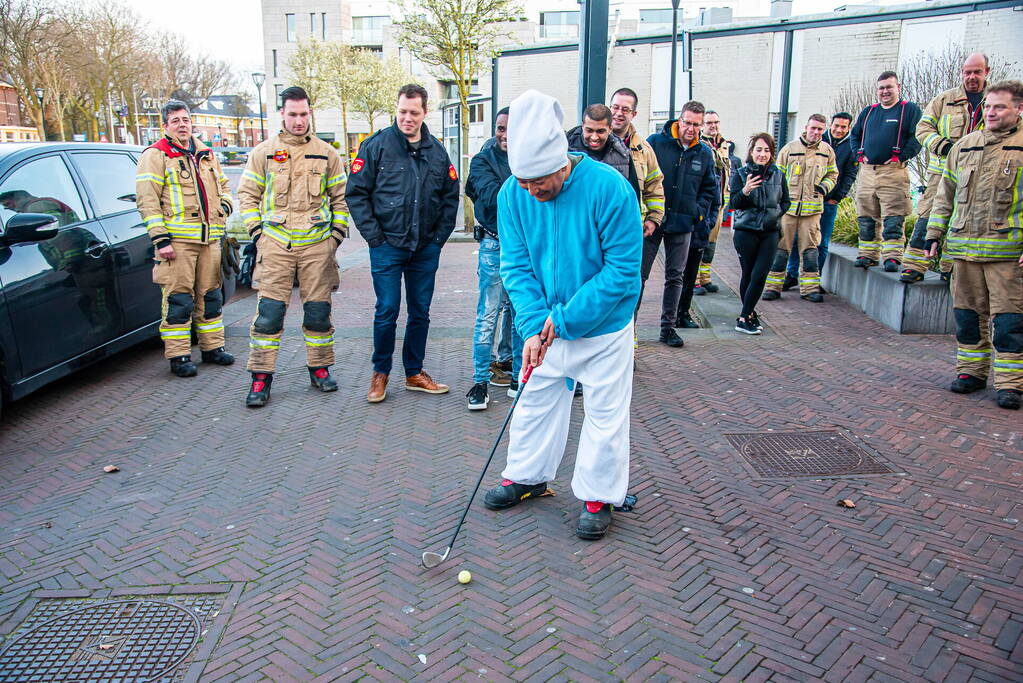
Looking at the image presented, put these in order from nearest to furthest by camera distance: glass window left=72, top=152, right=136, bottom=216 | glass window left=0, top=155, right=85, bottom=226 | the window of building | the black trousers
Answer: glass window left=0, top=155, right=85, bottom=226
glass window left=72, top=152, right=136, bottom=216
the black trousers
the window of building

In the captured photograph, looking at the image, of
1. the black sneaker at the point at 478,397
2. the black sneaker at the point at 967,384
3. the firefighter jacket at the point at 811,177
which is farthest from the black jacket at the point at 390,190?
the firefighter jacket at the point at 811,177

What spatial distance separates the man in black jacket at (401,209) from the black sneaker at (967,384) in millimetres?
3954

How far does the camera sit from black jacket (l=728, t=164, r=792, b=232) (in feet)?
24.3

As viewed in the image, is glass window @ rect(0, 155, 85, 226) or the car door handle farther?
the car door handle

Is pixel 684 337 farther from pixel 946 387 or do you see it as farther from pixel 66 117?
pixel 66 117

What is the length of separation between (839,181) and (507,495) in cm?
721

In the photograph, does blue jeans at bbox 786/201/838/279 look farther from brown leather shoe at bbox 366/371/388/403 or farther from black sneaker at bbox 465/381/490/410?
brown leather shoe at bbox 366/371/388/403

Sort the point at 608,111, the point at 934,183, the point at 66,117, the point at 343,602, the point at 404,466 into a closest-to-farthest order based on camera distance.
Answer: the point at 343,602 < the point at 404,466 < the point at 608,111 < the point at 934,183 < the point at 66,117

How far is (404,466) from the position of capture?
4.71m

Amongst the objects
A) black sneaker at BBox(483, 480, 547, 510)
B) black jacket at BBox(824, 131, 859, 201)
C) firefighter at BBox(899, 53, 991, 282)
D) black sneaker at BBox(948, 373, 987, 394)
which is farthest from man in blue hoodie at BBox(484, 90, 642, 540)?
black jacket at BBox(824, 131, 859, 201)

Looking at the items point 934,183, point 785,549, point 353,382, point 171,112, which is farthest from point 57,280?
point 934,183

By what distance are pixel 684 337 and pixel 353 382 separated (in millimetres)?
3285

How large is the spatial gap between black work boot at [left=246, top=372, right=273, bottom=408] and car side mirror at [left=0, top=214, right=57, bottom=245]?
1644 mm

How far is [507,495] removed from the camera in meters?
4.16
